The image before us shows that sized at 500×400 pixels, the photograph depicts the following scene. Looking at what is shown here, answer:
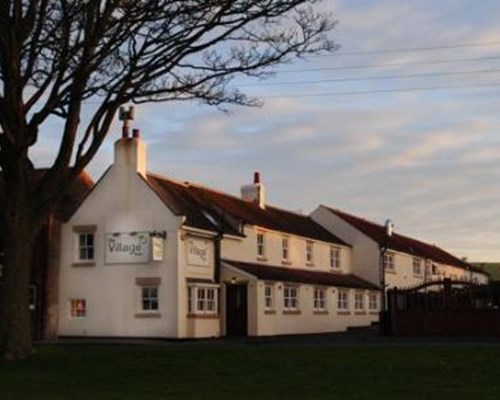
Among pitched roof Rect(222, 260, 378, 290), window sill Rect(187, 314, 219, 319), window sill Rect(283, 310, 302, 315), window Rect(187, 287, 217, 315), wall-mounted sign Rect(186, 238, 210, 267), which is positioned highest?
wall-mounted sign Rect(186, 238, 210, 267)

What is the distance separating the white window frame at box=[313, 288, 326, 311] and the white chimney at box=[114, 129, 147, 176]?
13.9 m

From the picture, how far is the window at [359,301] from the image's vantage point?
5840 centimetres

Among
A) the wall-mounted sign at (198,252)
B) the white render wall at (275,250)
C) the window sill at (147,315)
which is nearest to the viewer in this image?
the window sill at (147,315)

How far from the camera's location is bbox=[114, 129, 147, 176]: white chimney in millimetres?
42594

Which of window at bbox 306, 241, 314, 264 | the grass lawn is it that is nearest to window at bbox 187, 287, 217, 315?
window at bbox 306, 241, 314, 264

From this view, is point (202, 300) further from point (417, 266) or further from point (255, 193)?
point (417, 266)

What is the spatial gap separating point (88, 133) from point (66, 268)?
20175 mm

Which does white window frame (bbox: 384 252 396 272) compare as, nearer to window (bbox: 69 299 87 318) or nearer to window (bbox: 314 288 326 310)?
window (bbox: 314 288 326 310)

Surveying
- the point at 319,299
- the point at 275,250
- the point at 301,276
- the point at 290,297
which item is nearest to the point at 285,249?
the point at 275,250

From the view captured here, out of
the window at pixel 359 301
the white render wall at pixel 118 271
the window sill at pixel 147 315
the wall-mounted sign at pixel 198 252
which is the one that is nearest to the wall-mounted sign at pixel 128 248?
the white render wall at pixel 118 271

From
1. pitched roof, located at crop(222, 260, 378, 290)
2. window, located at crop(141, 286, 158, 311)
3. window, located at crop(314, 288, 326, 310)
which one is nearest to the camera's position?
window, located at crop(141, 286, 158, 311)

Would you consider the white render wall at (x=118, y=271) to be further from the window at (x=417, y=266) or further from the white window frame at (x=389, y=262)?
the window at (x=417, y=266)

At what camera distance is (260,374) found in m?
19.2

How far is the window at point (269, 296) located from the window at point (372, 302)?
Result: 16252 mm
